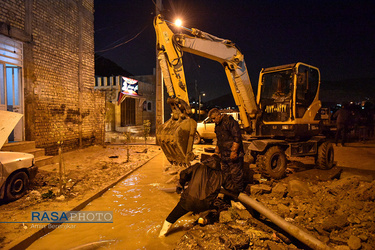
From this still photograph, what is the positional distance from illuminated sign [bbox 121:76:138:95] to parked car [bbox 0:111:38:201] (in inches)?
670

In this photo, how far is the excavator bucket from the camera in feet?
15.8

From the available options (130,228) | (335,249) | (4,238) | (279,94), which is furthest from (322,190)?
(4,238)

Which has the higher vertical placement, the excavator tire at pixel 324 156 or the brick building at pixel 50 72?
the brick building at pixel 50 72

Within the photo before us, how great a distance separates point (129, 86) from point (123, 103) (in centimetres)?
180

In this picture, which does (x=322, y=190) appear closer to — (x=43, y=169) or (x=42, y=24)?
(x=43, y=169)

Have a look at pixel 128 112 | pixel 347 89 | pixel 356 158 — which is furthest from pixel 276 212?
pixel 347 89

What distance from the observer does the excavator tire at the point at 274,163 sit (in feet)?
20.5

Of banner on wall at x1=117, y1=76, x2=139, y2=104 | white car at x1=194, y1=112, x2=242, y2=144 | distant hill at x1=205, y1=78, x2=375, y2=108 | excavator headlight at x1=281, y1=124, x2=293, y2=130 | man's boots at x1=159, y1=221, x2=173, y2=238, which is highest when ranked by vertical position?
distant hill at x1=205, y1=78, x2=375, y2=108

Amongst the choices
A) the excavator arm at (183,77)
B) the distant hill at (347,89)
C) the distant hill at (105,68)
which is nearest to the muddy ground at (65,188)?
the excavator arm at (183,77)

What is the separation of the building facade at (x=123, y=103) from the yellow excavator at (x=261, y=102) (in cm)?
1553

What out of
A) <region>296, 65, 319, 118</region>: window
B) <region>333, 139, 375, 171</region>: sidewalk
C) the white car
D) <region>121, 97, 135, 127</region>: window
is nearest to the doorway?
the white car

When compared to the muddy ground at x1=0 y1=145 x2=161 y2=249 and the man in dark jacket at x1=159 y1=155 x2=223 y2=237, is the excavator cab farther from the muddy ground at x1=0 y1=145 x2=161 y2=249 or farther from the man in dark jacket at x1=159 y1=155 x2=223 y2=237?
the muddy ground at x1=0 y1=145 x2=161 y2=249

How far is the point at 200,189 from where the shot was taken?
3.29 m

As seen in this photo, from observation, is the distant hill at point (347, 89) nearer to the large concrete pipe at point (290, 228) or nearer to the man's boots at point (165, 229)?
the large concrete pipe at point (290, 228)
